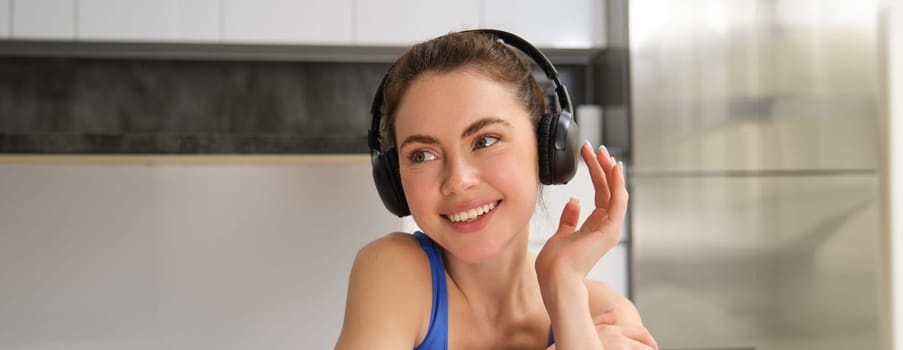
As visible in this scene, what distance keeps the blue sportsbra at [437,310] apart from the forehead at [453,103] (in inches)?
7.2

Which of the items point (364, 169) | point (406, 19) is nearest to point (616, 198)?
point (364, 169)

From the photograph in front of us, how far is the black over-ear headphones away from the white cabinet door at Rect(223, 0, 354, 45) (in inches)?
69.3

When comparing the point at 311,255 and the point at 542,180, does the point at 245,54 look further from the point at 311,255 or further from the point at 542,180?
the point at 542,180

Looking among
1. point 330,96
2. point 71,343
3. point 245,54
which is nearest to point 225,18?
point 245,54

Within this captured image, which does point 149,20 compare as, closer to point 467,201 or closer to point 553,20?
point 553,20

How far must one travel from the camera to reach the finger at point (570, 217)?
3.08 ft

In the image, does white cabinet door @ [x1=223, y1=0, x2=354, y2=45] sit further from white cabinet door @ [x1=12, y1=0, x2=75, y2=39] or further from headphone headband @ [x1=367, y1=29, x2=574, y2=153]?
headphone headband @ [x1=367, y1=29, x2=574, y2=153]

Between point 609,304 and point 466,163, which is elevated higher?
point 466,163

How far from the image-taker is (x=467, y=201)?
0.86 meters

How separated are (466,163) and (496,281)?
232 mm

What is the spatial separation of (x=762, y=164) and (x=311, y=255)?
1.57 m

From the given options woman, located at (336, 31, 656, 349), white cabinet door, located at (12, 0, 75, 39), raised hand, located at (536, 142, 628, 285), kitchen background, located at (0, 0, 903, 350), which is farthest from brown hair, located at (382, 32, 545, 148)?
white cabinet door, located at (12, 0, 75, 39)

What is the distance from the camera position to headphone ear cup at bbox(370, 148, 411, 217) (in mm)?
937

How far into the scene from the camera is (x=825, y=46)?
2471 millimetres
